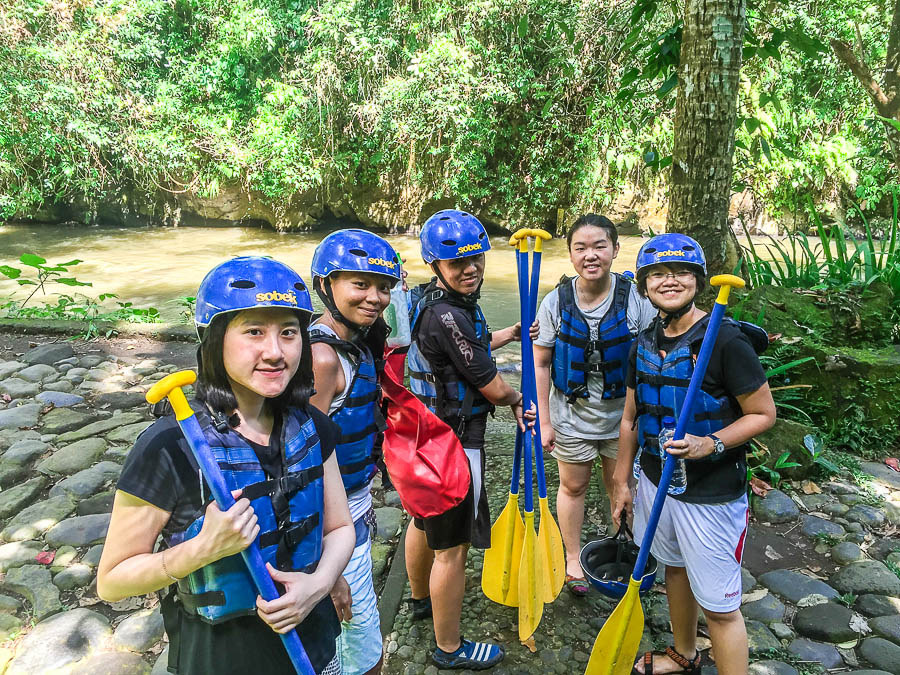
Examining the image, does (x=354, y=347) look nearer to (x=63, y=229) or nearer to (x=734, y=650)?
(x=734, y=650)

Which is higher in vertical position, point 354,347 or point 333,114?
point 333,114

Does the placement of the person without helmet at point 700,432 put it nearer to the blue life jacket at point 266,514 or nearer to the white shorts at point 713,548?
the white shorts at point 713,548

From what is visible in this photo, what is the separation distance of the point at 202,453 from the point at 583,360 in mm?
2040

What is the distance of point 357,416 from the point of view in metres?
2.07

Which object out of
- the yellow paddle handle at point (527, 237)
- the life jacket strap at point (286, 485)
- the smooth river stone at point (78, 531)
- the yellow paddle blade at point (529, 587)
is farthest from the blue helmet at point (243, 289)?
the smooth river stone at point (78, 531)

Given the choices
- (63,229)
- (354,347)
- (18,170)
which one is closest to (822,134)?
(354,347)

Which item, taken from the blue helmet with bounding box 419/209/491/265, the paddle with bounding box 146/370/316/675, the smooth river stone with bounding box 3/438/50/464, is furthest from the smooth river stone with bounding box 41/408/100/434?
the paddle with bounding box 146/370/316/675

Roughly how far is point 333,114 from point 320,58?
1.34 m

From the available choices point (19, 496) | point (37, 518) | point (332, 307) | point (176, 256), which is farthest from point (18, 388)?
point (176, 256)

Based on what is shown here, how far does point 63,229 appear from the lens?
19062mm

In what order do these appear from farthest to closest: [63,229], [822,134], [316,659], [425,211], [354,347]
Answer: [63,229] → [425,211] → [822,134] → [354,347] → [316,659]

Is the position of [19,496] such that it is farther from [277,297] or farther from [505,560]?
[277,297]

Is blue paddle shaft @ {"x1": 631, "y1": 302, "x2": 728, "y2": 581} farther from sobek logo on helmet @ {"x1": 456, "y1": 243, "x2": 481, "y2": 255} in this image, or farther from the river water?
the river water

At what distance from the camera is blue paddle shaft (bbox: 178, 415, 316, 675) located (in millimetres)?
1307
